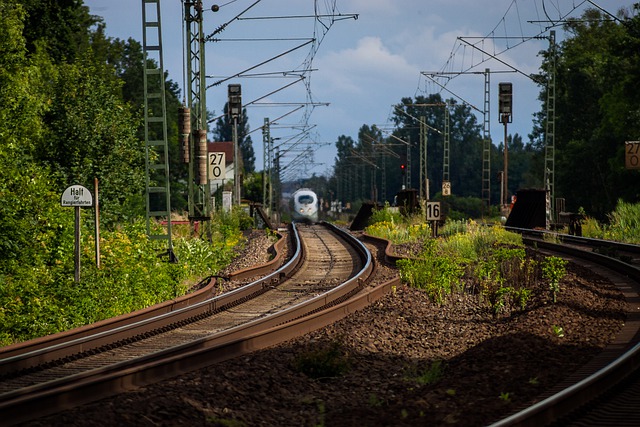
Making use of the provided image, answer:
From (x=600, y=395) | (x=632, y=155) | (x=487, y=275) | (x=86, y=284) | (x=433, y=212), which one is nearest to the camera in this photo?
(x=600, y=395)

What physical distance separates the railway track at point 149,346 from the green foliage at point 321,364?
0.94 m

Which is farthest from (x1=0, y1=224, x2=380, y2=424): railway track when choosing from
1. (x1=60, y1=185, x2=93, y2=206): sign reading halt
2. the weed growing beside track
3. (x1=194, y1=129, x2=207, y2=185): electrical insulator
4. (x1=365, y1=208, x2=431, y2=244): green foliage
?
(x1=365, y1=208, x2=431, y2=244): green foliage

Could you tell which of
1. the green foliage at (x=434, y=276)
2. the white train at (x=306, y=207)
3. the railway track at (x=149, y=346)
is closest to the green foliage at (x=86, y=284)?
the railway track at (x=149, y=346)

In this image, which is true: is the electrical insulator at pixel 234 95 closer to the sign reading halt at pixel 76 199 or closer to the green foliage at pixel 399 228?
the green foliage at pixel 399 228

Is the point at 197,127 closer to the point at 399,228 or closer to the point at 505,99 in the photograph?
the point at 399,228

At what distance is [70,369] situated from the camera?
1088 centimetres

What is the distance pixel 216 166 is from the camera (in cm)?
3186

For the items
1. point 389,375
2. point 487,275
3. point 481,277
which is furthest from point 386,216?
point 389,375

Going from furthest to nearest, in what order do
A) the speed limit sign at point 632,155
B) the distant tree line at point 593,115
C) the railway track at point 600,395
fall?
the distant tree line at point 593,115, the speed limit sign at point 632,155, the railway track at point 600,395

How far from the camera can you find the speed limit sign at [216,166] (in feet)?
103

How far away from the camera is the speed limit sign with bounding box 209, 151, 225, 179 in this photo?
31500 mm

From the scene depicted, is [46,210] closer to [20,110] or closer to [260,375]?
[260,375]

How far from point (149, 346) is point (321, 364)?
10.5 feet

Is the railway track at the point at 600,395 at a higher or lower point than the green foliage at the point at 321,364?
higher
